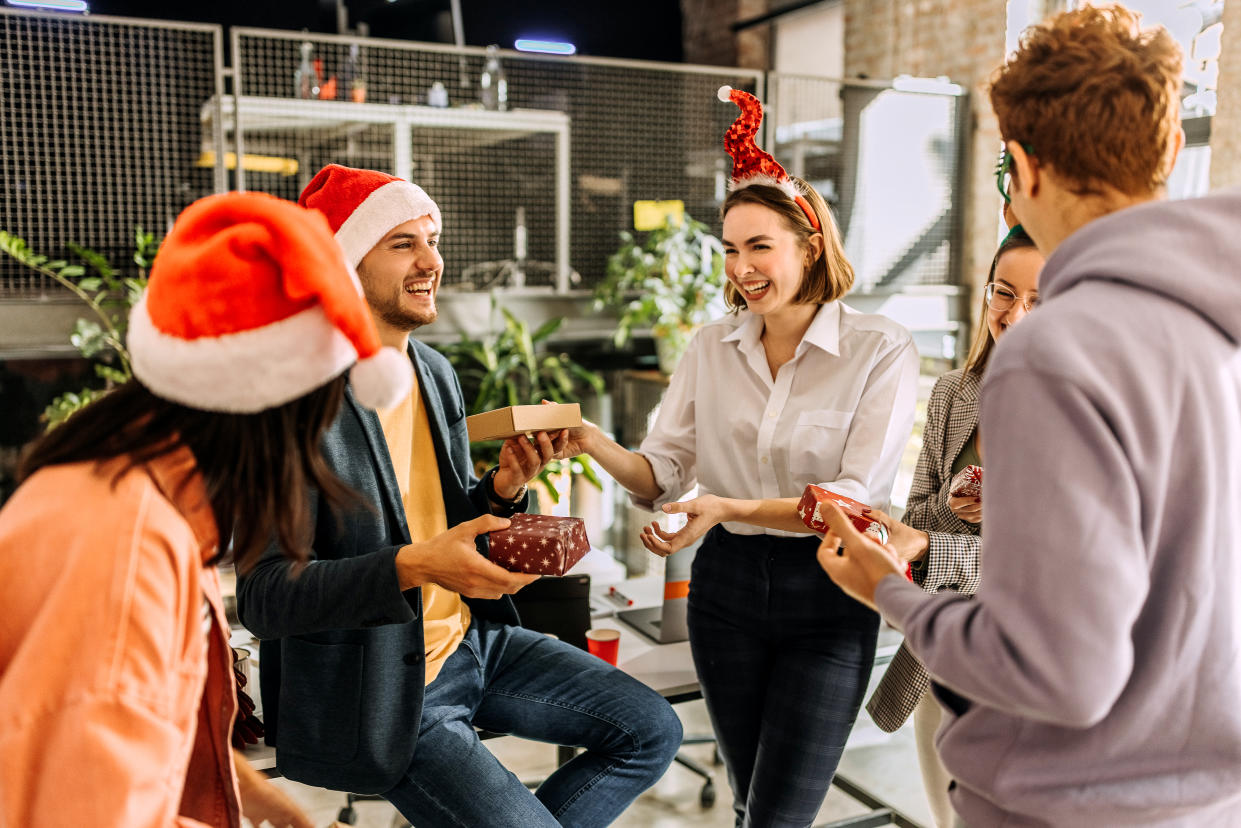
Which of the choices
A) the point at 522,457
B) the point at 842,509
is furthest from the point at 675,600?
the point at 842,509

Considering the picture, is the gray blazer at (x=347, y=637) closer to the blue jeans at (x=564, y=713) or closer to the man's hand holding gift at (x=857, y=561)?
the blue jeans at (x=564, y=713)

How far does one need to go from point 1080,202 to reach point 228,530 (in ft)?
2.94

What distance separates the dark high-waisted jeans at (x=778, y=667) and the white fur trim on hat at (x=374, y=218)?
85 centimetres

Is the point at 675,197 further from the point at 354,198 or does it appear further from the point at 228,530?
the point at 228,530

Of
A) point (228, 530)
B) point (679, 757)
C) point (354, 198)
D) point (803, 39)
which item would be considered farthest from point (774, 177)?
point (803, 39)

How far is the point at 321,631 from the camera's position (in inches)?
61.0

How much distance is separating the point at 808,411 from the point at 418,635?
832 millimetres

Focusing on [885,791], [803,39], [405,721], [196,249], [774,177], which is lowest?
[885,791]

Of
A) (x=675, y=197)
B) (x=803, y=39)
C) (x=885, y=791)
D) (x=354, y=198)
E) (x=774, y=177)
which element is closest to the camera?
(x=354, y=198)

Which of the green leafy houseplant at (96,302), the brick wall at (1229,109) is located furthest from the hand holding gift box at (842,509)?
the brick wall at (1229,109)

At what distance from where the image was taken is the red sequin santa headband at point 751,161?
199 cm

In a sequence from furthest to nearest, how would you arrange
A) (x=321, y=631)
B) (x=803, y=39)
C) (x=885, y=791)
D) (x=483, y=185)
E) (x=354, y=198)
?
(x=803, y=39), (x=483, y=185), (x=885, y=791), (x=354, y=198), (x=321, y=631)

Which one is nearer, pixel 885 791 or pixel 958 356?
pixel 885 791

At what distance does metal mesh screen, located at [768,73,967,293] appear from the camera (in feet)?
18.7
